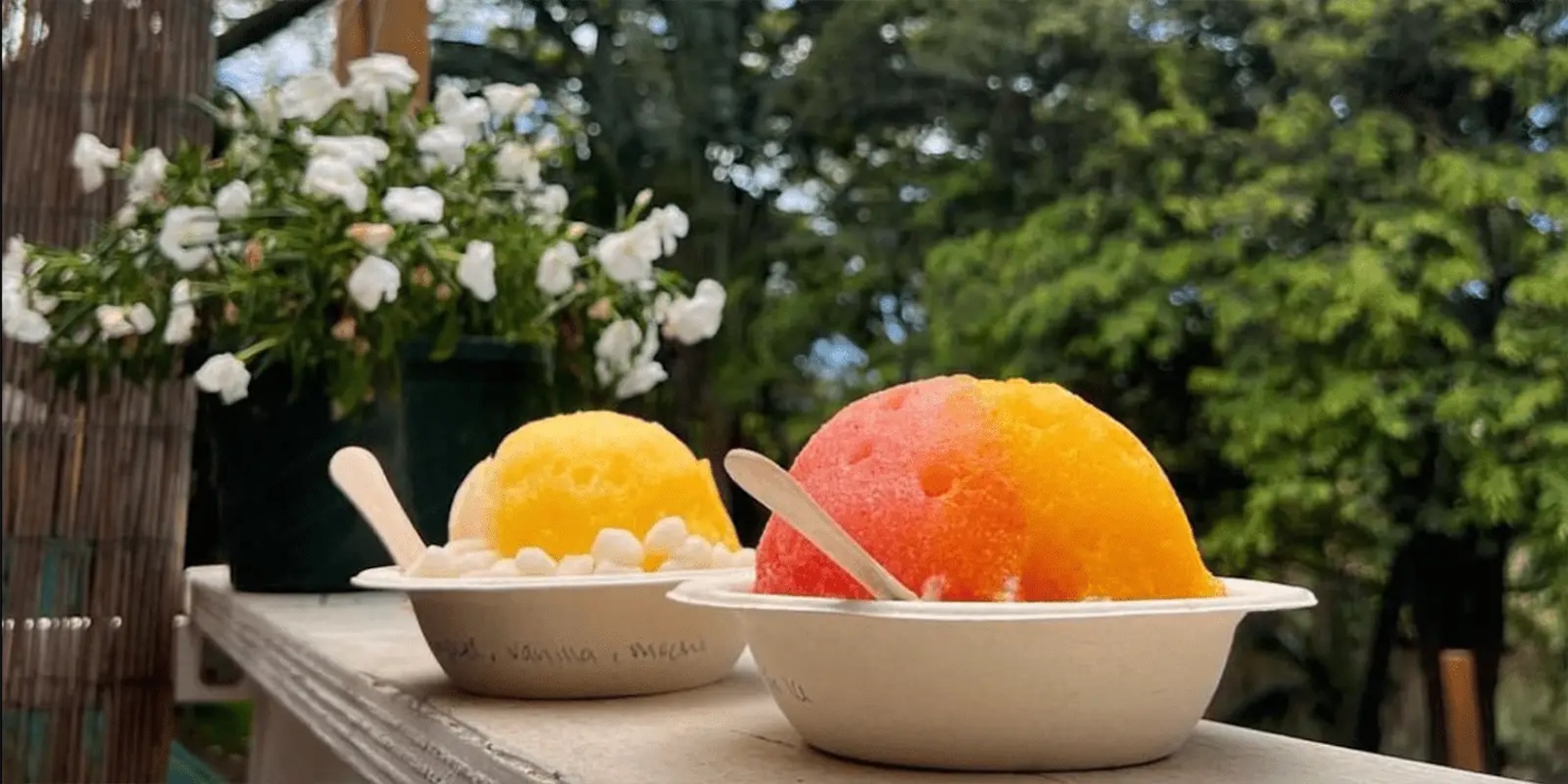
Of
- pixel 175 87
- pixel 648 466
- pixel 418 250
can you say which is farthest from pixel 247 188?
pixel 648 466

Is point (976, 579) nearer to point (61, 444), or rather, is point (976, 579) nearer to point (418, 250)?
point (418, 250)

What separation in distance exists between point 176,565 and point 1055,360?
881mm

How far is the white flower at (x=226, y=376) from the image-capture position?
78cm

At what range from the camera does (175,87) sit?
1.11 meters

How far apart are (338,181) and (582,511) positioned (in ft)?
1.29

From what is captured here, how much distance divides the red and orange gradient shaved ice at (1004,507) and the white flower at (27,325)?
2.34 feet

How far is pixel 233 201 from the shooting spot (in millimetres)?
811

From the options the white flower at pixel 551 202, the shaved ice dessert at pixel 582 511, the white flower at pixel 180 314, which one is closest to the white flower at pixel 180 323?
the white flower at pixel 180 314

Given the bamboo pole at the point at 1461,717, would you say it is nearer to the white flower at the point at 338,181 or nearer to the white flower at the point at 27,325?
the white flower at the point at 338,181

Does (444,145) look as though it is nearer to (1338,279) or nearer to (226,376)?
(226,376)

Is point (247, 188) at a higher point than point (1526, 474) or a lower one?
higher

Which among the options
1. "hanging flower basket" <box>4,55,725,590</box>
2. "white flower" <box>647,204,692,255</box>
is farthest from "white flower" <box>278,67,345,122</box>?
"white flower" <box>647,204,692,255</box>

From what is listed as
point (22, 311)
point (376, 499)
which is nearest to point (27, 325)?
point (22, 311)

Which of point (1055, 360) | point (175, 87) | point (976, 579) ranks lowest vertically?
point (976, 579)
